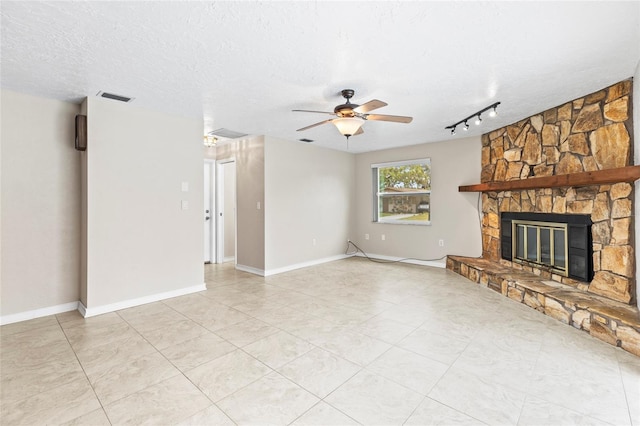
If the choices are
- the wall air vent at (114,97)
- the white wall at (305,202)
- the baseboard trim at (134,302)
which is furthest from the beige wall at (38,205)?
the white wall at (305,202)

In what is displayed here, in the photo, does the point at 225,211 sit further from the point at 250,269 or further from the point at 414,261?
the point at 414,261

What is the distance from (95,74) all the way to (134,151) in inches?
41.2

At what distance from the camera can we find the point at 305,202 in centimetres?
589

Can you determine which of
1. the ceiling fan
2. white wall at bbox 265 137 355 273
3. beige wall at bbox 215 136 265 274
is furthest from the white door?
the ceiling fan

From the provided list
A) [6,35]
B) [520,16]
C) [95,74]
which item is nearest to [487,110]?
[520,16]

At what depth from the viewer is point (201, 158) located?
167 inches

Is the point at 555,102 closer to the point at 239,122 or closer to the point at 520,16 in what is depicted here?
the point at 520,16

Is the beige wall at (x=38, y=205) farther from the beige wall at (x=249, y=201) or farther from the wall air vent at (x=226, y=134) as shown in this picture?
the beige wall at (x=249, y=201)

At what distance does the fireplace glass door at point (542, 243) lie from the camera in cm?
375

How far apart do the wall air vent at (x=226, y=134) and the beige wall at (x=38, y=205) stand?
182cm

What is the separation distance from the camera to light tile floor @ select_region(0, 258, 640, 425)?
5.91 feet

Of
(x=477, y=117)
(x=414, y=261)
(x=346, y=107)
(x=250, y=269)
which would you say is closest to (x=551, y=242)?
(x=477, y=117)

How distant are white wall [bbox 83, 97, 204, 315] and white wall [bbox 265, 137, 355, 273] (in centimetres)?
134

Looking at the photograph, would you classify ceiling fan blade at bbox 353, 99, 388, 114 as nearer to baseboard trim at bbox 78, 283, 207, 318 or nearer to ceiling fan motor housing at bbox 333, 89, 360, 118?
ceiling fan motor housing at bbox 333, 89, 360, 118
